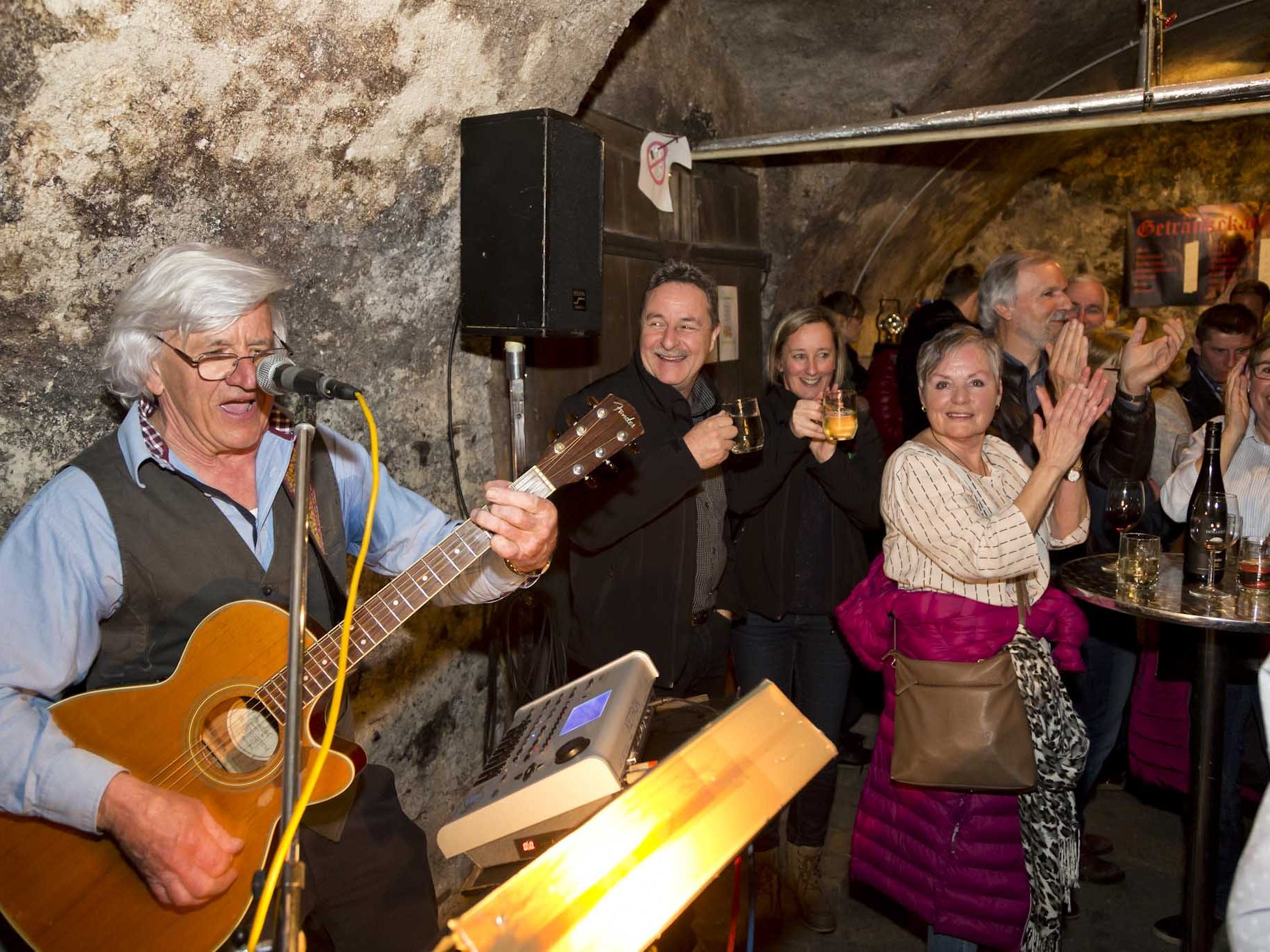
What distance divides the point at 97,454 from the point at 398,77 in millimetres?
1166

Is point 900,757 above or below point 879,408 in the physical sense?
below

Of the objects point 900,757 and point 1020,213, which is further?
point 1020,213

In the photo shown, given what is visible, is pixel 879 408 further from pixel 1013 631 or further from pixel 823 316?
pixel 1013 631

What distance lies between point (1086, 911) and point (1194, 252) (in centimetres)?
608

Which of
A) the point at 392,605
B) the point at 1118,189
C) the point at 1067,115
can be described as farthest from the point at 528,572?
the point at 1118,189

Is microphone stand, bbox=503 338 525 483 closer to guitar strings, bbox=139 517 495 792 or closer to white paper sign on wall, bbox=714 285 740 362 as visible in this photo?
guitar strings, bbox=139 517 495 792

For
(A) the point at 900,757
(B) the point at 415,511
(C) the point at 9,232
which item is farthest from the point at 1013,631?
(C) the point at 9,232

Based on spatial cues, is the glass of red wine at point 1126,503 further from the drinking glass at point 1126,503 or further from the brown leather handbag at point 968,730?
the brown leather handbag at point 968,730

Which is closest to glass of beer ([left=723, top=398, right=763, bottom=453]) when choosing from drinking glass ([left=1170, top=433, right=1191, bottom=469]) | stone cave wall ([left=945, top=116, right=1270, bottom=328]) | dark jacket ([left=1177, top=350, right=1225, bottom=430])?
drinking glass ([left=1170, top=433, right=1191, bottom=469])

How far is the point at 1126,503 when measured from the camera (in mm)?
2576

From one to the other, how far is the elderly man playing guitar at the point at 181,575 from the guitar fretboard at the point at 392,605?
0.02 meters

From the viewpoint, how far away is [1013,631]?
241 centimetres

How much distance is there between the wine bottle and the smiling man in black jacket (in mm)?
1170

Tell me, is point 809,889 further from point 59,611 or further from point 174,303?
point 174,303
